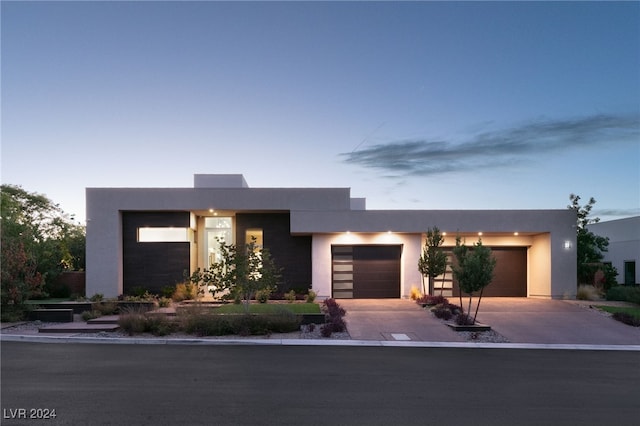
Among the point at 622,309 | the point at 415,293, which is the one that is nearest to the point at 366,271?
the point at 415,293

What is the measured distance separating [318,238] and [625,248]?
2378cm

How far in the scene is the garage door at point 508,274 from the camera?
26703 millimetres

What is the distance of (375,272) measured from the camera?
26094 millimetres

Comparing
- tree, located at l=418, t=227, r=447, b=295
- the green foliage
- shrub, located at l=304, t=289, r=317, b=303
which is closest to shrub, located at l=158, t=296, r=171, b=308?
the green foliage

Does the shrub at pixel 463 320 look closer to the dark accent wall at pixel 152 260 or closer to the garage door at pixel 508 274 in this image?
the garage door at pixel 508 274

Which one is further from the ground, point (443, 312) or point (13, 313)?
point (13, 313)

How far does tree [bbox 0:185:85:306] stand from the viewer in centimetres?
1902

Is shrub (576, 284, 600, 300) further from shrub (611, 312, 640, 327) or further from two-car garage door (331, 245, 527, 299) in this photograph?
two-car garage door (331, 245, 527, 299)

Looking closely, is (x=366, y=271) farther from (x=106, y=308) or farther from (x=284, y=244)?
(x=106, y=308)

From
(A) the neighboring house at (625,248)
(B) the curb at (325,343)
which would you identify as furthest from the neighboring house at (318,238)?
(A) the neighboring house at (625,248)

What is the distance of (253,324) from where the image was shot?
16.3 meters

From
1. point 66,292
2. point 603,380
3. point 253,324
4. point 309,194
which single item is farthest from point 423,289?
point 66,292

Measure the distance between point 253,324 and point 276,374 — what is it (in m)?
6.40

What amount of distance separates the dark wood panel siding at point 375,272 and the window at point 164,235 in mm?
9066
